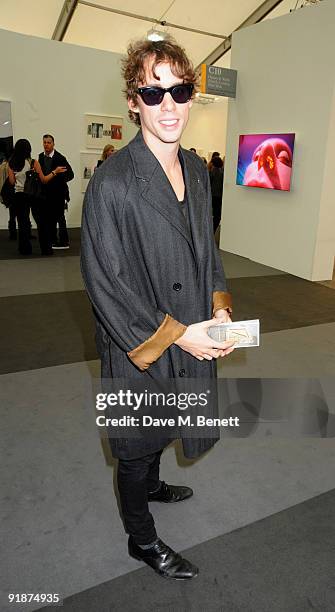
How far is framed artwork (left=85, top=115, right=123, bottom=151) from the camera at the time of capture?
9.59 meters

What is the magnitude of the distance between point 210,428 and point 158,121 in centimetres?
101

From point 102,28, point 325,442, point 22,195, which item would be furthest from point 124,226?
point 102,28

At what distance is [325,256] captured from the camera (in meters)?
6.22

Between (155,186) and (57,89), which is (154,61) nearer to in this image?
(155,186)

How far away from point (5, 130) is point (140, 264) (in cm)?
872

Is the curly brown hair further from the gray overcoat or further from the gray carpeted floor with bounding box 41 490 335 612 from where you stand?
the gray carpeted floor with bounding box 41 490 335 612

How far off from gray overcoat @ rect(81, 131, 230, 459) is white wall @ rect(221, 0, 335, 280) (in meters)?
Result: 5.03

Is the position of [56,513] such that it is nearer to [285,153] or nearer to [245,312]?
[245,312]

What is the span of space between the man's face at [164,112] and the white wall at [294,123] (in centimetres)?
505

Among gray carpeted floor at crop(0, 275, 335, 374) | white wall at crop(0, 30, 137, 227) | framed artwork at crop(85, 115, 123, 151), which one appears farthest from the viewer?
framed artwork at crop(85, 115, 123, 151)

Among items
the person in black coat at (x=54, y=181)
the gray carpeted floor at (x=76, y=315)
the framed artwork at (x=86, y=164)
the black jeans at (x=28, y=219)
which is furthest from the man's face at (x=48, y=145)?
the gray carpeted floor at (x=76, y=315)

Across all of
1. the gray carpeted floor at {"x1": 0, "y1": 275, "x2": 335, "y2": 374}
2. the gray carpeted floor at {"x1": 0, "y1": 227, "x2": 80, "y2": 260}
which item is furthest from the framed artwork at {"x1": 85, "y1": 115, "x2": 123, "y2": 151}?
the gray carpeted floor at {"x1": 0, "y1": 275, "x2": 335, "y2": 374}

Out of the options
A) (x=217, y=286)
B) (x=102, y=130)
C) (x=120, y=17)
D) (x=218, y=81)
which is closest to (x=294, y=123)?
(x=218, y=81)

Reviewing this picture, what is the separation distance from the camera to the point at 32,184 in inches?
260
